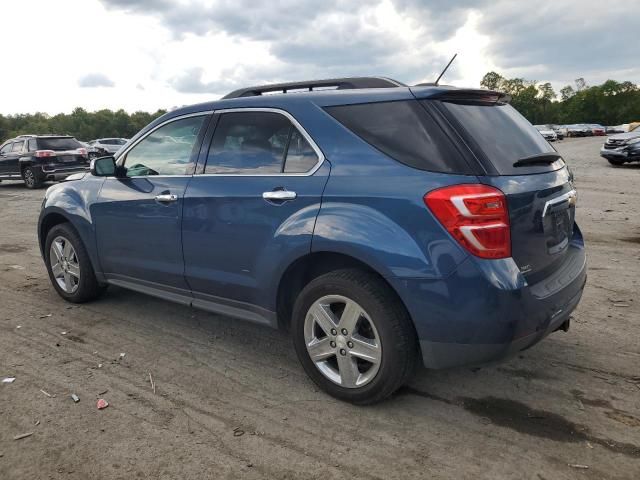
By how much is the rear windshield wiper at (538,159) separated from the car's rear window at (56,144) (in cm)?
1724

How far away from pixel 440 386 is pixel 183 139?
2.53 metres

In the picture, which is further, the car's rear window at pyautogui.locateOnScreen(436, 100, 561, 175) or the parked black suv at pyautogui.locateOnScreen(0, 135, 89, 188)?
the parked black suv at pyautogui.locateOnScreen(0, 135, 89, 188)

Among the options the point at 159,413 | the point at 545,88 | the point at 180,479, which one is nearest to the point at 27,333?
the point at 159,413

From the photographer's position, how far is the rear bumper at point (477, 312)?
102 inches

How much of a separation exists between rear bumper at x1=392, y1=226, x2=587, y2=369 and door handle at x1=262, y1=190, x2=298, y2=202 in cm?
83

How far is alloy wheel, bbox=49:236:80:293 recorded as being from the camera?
4.96 m

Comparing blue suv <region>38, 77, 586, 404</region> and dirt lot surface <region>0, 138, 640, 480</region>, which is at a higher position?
blue suv <region>38, 77, 586, 404</region>

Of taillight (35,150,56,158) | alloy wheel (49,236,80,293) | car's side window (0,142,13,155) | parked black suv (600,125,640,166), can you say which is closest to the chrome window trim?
alloy wheel (49,236,80,293)

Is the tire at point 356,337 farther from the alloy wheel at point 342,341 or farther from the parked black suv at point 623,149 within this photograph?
the parked black suv at point 623,149

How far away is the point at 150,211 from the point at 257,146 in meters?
1.10

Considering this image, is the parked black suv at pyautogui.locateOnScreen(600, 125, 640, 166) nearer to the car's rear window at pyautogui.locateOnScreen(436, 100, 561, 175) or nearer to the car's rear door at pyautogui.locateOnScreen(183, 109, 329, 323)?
the car's rear window at pyautogui.locateOnScreen(436, 100, 561, 175)

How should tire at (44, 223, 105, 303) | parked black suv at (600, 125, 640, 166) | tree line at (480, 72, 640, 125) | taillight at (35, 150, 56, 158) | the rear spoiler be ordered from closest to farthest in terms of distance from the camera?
the rear spoiler → tire at (44, 223, 105, 303) → taillight at (35, 150, 56, 158) → parked black suv at (600, 125, 640, 166) → tree line at (480, 72, 640, 125)

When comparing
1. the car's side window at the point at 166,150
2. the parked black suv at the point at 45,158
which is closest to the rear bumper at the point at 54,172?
the parked black suv at the point at 45,158

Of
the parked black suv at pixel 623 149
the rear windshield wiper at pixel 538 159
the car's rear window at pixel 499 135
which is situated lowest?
the parked black suv at pixel 623 149
